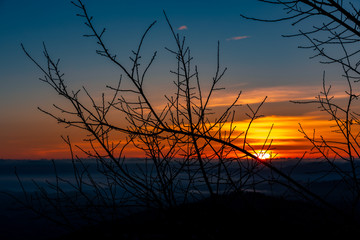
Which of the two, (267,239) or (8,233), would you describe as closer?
(267,239)

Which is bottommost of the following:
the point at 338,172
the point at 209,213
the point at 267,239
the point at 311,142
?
the point at 267,239

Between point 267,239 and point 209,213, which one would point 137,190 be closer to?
point 209,213

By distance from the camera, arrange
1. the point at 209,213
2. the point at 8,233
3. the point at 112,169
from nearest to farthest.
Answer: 1. the point at 112,169
2. the point at 209,213
3. the point at 8,233

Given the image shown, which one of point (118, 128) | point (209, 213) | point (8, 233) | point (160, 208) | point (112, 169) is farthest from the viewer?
point (8, 233)

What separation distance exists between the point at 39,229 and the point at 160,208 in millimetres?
36368

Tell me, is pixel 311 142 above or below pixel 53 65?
below

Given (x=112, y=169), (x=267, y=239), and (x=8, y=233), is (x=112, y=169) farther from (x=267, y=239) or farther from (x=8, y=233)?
Answer: (x=8, y=233)

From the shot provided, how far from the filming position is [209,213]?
3.25 m

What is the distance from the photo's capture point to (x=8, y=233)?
113ft

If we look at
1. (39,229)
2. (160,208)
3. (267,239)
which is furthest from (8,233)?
(160,208)

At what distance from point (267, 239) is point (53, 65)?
4.11m

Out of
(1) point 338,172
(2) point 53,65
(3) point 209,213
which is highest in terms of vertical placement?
(2) point 53,65

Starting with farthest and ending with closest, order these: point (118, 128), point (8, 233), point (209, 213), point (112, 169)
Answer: point (8, 233) → point (209, 213) → point (112, 169) → point (118, 128)

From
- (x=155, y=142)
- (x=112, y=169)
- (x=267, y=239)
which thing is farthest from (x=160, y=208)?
(x=267, y=239)
